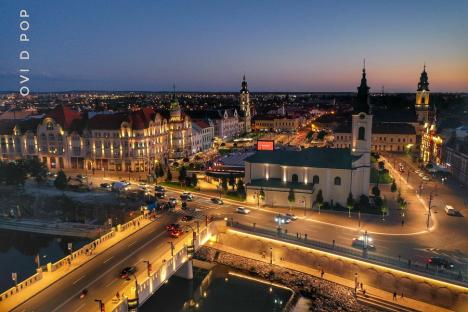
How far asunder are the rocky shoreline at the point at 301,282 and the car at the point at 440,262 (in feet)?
20.8

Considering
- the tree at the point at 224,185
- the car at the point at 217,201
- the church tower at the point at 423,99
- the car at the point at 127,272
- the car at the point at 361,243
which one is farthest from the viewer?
the church tower at the point at 423,99

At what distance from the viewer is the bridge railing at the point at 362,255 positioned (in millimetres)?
30969

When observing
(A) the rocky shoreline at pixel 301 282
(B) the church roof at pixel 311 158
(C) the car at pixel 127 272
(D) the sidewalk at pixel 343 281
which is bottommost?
(A) the rocky shoreline at pixel 301 282

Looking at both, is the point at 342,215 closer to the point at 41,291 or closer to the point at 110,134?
the point at 41,291

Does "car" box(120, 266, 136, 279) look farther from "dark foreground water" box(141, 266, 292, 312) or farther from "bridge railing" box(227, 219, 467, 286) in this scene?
"bridge railing" box(227, 219, 467, 286)

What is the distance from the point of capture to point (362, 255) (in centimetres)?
3425

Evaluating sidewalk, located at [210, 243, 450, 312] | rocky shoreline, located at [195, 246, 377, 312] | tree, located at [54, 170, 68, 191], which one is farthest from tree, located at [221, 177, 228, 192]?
tree, located at [54, 170, 68, 191]

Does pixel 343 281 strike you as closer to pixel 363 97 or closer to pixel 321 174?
pixel 321 174

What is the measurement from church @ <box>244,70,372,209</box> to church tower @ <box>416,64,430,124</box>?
6076cm

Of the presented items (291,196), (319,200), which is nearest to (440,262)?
(319,200)

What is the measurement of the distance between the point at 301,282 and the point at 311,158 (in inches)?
715

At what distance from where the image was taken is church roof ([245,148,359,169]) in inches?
1902

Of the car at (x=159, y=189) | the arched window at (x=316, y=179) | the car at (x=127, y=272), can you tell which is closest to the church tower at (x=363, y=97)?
the arched window at (x=316, y=179)

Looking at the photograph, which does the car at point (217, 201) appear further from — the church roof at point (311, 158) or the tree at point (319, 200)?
the tree at point (319, 200)
